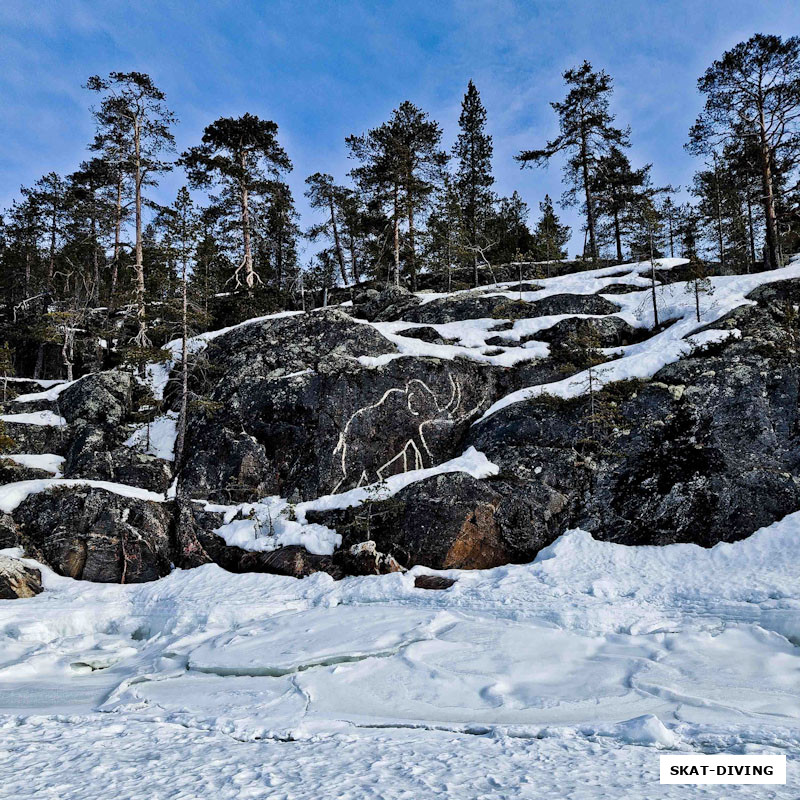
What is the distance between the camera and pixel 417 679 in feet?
19.6

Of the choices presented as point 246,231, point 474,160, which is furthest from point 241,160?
point 474,160

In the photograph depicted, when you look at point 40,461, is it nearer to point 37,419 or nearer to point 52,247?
point 37,419

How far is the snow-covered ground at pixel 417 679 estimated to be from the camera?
3.52 meters

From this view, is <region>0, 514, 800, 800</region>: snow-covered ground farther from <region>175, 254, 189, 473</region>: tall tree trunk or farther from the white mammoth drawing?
<region>175, 254, 189, 473</region>: tall tree trunk

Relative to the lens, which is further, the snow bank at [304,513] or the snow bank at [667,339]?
the snow bank at [667,339]

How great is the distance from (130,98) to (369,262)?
16161mm

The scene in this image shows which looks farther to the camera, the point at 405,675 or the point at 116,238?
the point at 116,238

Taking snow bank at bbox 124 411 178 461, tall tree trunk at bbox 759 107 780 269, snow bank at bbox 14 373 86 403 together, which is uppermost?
tall tree trunk at bbox 759 107 780 269

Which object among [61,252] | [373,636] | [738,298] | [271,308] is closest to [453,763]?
[373,636]

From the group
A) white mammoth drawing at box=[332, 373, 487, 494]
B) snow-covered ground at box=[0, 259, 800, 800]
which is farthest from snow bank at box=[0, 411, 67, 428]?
white mammoth drawing at box=[332, 373, 487, 494]

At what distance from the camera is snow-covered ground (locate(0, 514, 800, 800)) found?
3.52m

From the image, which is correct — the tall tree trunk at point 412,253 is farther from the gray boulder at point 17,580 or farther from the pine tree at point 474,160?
the gray boulder at point 17,580

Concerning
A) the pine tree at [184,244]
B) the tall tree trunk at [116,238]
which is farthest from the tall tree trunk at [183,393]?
the tall tree trunk at [116,238]

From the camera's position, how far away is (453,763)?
366 centimetres
